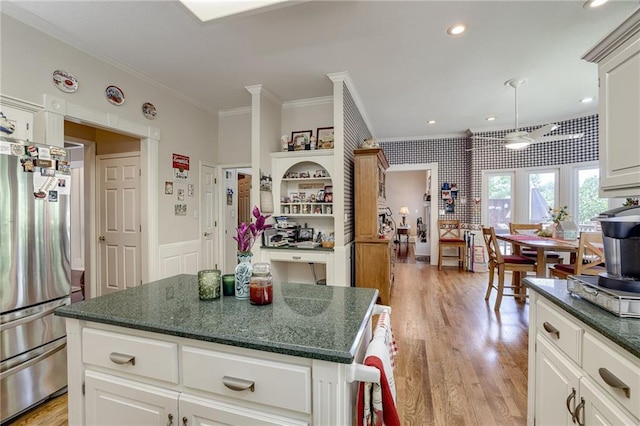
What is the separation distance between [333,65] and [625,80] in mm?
2451

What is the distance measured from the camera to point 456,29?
8.20 ft

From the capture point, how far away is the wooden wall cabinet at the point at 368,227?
3.68 metres

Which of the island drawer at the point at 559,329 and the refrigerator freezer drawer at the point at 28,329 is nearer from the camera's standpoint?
the island drawer at the point at 559,329

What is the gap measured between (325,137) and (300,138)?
38cm

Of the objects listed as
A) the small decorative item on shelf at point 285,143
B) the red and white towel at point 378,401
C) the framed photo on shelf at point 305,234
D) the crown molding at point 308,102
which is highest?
the crown molding at point 308,102

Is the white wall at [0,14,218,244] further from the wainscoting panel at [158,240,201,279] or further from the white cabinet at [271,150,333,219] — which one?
the white cabinet at [271,150,333,219]

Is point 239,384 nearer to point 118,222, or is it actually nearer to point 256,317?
point 256,317

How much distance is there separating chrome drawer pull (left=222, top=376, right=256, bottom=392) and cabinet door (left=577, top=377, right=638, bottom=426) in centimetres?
111

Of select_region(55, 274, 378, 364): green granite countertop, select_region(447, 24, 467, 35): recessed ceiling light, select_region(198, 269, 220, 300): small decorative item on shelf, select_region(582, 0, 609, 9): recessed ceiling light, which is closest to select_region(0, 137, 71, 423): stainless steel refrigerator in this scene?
select_region(55, 274, 378, 364): green granite countertop

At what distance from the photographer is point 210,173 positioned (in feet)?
14.7

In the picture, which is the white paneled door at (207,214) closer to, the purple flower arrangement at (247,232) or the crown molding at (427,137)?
the purple flower arrangement at (247,232)

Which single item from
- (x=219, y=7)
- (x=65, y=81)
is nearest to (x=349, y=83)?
(x=219, y=7)

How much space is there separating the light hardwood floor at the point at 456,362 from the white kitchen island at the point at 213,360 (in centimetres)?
116

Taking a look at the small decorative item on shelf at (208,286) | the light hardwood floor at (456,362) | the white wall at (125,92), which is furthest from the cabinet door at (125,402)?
the white wall at (125,92)
